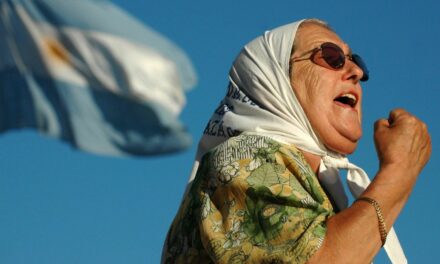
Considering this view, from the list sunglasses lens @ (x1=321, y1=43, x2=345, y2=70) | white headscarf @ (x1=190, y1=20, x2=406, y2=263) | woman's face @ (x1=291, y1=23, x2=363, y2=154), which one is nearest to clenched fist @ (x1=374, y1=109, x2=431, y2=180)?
woman's face @ (x1=291, y1=23, x2=363, y2=154)

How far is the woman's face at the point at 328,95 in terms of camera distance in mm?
6180

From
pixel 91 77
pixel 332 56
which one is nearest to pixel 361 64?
pixel 332 56

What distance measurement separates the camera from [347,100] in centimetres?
642

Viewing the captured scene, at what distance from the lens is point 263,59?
250 inches

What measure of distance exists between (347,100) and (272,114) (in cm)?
58

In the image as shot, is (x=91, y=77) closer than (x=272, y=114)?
Yes

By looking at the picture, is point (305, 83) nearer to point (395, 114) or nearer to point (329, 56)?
point (329, 56)

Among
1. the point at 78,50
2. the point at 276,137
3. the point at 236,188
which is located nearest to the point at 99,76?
the point at 78,50

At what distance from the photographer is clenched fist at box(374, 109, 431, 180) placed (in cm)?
576

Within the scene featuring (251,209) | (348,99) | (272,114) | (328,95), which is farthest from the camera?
(348,99)

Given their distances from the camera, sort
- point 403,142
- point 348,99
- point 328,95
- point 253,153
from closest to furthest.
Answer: point 253,153, point 403,142, point 328,95, point 348,99

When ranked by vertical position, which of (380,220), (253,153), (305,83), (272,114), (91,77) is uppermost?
(305,83)

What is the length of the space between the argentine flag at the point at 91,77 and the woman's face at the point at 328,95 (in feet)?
7.34

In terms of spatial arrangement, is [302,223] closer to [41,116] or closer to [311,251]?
[311,251]
